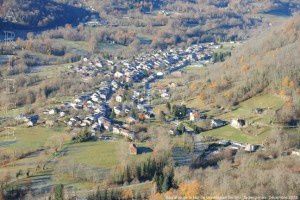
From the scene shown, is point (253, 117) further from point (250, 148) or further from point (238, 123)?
point (250, 148)

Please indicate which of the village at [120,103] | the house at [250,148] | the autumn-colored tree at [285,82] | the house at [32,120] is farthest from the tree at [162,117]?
the autumn-colored tree at [285,82]

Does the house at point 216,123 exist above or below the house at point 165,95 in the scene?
above

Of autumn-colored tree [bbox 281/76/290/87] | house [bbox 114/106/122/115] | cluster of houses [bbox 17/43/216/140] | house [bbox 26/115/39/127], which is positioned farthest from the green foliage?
house [bbox 26/115/39/127]

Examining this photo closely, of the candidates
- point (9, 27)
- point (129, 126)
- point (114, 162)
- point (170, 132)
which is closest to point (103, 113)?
point (129, 126)

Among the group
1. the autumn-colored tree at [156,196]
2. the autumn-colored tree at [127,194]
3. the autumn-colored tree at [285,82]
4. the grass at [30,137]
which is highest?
the autumn-colored tree at [285,82]

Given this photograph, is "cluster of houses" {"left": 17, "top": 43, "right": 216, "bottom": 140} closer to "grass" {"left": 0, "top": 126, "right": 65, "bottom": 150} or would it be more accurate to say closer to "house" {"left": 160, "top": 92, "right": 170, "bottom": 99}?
"grass" {"left": 0, "top": 126, "right": 65, "bottom": 150}

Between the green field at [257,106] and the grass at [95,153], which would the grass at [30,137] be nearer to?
the grass at [95,153]

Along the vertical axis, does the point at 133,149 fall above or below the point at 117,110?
above

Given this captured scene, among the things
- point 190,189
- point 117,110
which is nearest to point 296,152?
point 190,189

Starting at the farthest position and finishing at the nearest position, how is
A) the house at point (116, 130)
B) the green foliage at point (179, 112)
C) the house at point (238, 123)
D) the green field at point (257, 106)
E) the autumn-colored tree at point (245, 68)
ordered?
the autumn-colored tree at point (245, 68), the green foliage at point (179, 112), the green field at point (257, 106), the house at point (238, 123), the house at point (116, 130)

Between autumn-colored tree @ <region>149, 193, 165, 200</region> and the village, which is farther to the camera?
the village

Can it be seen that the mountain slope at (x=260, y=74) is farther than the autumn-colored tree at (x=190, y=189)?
Yes

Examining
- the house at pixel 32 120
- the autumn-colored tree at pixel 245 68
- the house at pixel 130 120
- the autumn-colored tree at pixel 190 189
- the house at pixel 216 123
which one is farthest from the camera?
the autumn-colored tree at pixel 245 68
